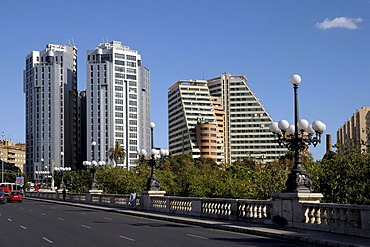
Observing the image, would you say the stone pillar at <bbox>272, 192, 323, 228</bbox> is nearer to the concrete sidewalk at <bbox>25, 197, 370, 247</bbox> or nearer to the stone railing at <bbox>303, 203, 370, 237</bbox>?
the stone railing at <bbox>303, 203, 370, 237</bbox>

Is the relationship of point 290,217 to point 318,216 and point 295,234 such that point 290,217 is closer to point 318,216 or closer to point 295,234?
point 318,216

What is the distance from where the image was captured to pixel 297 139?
2391cm

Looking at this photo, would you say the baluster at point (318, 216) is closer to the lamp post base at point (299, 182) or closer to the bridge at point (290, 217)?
the bridge at point (290, 217)

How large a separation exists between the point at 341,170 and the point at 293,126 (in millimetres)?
6767

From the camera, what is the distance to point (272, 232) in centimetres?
2155

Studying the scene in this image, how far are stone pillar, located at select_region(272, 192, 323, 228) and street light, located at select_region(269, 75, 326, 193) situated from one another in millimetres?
367

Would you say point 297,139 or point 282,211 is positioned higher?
point 297,139

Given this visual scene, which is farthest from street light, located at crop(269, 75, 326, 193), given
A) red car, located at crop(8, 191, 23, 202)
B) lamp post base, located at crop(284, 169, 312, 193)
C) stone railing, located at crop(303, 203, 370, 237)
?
red car, located at crop(8, 191, 23, 202)

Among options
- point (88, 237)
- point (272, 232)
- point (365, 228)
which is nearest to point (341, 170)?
point (272, 232)

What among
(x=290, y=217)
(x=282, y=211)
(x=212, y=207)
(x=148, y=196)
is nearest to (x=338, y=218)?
(x=290, y=217)

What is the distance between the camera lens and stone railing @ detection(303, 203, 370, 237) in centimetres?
1848

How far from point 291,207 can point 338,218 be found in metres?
3.43

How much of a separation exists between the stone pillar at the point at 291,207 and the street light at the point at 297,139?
0.37m

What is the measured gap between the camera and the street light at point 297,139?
77.5 feet
